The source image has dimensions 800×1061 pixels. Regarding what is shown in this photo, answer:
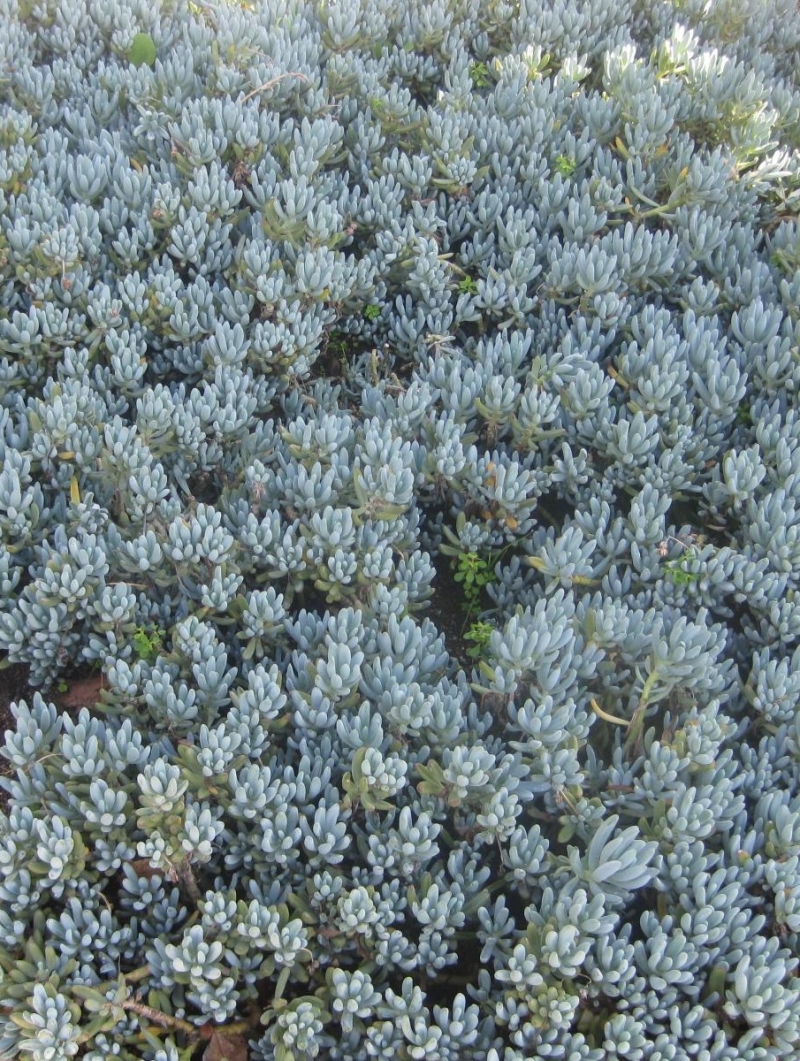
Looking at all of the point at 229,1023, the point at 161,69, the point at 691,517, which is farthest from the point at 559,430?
the point at 161,69

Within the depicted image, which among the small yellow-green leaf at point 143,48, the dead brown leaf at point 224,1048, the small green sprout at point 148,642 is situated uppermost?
the small yellow-green leaf at point 143,48

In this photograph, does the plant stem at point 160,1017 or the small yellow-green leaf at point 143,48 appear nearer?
the plant stem at point 160,1017

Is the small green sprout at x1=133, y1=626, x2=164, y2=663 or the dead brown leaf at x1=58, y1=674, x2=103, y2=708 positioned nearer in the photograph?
the small green sprout at x1=133, y1=626, x2=164, y2=663

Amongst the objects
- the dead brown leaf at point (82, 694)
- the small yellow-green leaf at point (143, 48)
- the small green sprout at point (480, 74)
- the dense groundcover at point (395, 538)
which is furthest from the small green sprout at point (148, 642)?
the small green sprout at point (480, 74)

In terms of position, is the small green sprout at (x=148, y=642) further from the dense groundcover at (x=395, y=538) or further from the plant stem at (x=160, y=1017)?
the plant stem at (x=160, y=1017)

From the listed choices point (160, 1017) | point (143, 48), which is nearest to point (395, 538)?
point (160, 1017)

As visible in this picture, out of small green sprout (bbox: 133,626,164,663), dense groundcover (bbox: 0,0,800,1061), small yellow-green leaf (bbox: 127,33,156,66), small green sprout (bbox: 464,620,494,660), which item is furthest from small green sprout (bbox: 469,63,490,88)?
small green sprout (bbox: 133,626,164,663)

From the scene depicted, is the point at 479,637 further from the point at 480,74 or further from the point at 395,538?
the point at 480,74

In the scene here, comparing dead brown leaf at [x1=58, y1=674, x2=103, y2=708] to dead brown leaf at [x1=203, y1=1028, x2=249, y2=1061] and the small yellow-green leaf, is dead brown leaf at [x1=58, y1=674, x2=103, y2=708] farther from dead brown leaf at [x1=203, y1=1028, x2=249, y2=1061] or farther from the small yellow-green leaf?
the small yellow-green leaf
